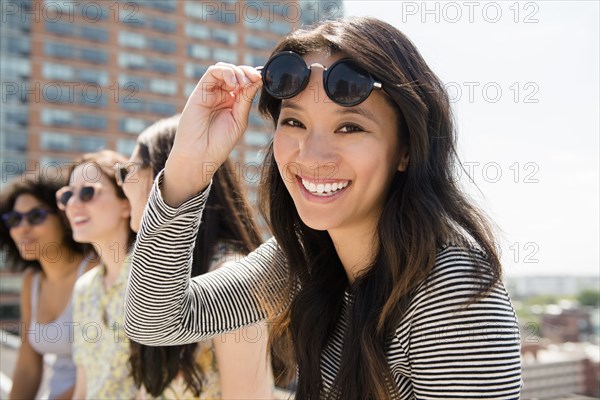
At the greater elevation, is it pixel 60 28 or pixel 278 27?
pixel 278 27

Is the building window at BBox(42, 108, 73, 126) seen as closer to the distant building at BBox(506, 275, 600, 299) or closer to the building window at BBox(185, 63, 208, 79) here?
the building window at BBox(185, 63, 208, 79)

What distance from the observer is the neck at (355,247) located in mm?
1628

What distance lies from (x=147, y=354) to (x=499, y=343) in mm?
1571

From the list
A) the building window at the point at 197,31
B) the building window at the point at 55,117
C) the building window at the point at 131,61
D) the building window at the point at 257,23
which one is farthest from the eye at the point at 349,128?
the building window at the point at 257,23

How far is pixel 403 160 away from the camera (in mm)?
1587

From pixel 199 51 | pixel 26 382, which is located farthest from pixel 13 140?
pixel 26 382

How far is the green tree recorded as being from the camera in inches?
4235

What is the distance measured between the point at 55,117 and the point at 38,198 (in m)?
42.0

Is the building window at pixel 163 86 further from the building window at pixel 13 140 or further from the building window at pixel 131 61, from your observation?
the building window at pixel 13 140

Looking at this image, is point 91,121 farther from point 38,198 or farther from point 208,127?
point 208,127

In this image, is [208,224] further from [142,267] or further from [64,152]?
[64,152]

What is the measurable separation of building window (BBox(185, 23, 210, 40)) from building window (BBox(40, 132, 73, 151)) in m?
13.9

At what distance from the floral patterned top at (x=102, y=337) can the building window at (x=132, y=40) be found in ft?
154

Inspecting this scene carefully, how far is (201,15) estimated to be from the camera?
50.6 m
